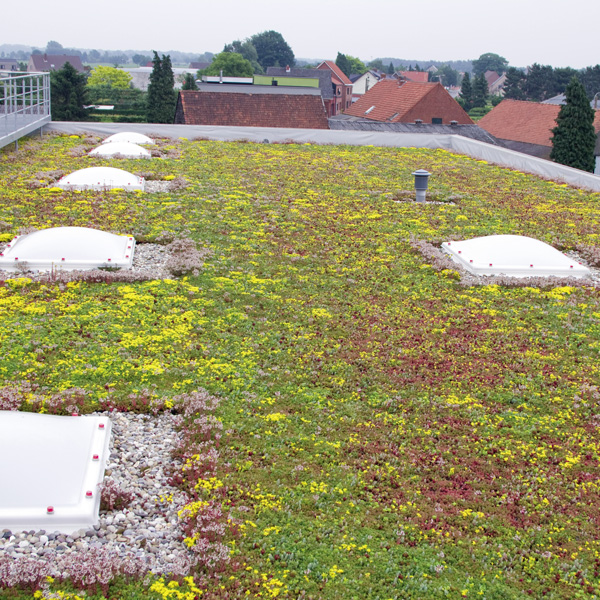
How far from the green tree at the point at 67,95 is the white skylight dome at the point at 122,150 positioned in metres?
31.3

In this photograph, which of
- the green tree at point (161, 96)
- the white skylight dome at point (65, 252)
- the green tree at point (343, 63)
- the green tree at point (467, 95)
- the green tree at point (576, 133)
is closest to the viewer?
the white skylight dome at point (65, 252)

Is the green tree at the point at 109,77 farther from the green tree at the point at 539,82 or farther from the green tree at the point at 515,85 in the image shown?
the green tree at the point at 539,82

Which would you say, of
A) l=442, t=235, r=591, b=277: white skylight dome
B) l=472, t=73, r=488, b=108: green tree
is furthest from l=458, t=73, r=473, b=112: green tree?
l=442, t=235, r=591, b=277: white skylight dome

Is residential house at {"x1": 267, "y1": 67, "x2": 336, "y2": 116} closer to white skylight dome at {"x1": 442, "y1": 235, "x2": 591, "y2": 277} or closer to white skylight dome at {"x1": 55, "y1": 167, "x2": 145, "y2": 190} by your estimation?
white skylight dome at {"x1": 55, "y1": 167, "x2": 145, "y2": 190}

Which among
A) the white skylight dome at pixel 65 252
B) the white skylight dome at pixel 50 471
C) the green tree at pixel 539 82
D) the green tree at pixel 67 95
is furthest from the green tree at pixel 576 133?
the green tree at pixel 539 82

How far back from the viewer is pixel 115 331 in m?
9.32

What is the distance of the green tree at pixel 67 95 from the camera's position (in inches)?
2109

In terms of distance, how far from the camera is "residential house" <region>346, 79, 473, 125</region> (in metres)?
52.1

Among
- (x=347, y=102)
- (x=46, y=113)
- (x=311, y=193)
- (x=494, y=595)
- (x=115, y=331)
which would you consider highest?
(x=347, y=102)

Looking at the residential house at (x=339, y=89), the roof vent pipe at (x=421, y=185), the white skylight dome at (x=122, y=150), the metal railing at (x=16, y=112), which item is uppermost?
the residential house at (x=339, y=89)

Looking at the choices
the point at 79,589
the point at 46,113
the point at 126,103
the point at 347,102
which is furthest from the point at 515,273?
the point at 347,102

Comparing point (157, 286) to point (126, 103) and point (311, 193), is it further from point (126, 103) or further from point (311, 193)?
point (126, 103)

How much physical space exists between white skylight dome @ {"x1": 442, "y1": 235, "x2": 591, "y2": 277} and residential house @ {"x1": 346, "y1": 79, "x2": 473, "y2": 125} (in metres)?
39.0

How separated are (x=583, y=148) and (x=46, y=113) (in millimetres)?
35263
